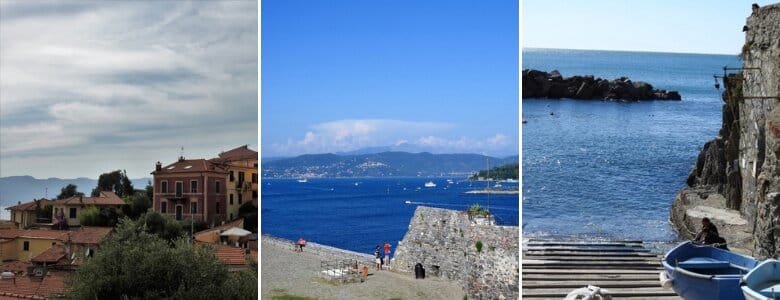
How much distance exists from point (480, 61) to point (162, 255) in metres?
3.25

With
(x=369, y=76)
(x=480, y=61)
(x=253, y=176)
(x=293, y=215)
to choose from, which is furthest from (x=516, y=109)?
(x=253, y=176)

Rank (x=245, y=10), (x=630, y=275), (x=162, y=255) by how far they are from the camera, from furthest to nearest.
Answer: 1. (x=245, y=10)
2. (x=162, y=255)
3. (x=630, y=275)

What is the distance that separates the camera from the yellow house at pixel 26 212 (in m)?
7.68

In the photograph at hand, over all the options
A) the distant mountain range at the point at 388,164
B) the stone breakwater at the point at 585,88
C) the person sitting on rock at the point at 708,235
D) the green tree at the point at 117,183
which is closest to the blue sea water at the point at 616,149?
the stone breakwater at the point at 585,88

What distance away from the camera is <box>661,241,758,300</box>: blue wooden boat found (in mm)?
5789

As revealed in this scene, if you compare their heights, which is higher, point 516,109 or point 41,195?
point 516,109

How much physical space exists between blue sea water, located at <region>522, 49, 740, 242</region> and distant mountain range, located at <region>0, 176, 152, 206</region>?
13.5 ft

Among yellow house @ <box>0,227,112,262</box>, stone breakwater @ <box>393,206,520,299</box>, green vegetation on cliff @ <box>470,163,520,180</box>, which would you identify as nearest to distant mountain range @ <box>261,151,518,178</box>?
green vegetation on cliff @ <box>470,163,520,180</box>

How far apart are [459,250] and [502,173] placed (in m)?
0.81

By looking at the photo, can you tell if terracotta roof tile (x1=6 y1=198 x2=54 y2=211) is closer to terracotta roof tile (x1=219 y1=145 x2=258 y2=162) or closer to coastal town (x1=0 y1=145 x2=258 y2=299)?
coastal town (x1=0 y1=145 x2=258 y2=299)

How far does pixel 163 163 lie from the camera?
8.34 m

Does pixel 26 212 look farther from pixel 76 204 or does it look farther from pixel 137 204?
pixel 137 204

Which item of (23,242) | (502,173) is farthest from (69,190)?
(502,173)

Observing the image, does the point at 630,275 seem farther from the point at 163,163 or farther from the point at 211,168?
the point at 163,163
